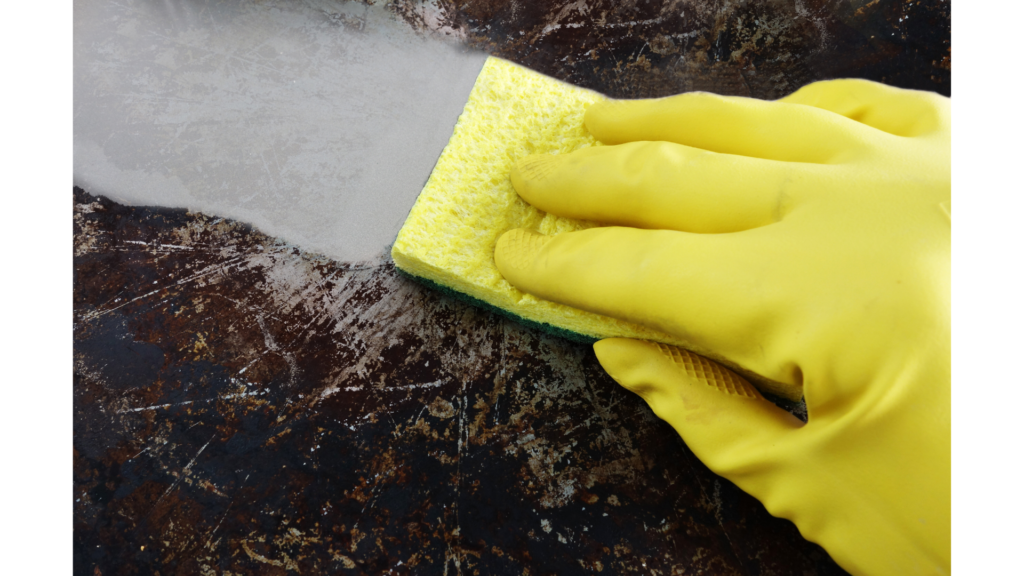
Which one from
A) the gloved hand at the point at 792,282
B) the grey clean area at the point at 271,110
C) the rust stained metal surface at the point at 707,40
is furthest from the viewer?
the rust stained metal surface at the point at 707,40

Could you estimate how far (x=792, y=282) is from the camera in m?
0.70

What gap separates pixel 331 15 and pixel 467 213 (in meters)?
0.61

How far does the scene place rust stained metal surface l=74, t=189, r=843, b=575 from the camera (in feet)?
2.94

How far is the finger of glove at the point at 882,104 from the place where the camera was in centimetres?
83

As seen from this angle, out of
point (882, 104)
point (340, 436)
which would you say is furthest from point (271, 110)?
point (882, 104)

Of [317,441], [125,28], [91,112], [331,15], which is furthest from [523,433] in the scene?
[125,28]

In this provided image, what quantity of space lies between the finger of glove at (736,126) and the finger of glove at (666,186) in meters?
0.08

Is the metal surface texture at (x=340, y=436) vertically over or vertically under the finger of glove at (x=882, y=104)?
under

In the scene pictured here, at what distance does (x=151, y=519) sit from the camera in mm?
895

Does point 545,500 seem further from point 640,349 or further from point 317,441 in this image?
point 317,441

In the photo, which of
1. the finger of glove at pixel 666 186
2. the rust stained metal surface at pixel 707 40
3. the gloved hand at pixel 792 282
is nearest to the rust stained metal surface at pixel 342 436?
the gloved hand at pixel 792 282

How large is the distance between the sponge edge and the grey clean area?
106mm

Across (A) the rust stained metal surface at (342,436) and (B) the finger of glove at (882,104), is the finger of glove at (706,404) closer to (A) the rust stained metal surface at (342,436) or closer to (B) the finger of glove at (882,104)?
(A) the rust stained metal surface at (342,436)

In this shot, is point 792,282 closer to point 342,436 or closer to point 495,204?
point 495,204
